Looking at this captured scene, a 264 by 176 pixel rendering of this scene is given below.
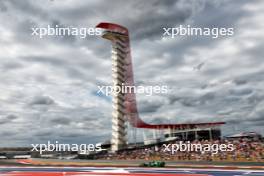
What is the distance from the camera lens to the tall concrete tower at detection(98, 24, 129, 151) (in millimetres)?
85750

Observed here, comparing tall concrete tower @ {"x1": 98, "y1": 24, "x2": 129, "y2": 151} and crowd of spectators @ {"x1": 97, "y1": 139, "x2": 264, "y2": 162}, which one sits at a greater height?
tall concrete tower @ {"x1": 98, "y1": 24, "x2": 129, "y2": 151}

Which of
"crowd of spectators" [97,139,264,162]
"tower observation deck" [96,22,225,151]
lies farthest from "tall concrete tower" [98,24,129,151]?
"crowd of spectators" [97,139,264,162]

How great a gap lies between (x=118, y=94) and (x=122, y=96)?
1.33m

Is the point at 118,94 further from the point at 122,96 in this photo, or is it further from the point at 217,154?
the point at 217,154

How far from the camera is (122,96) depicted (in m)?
88.6

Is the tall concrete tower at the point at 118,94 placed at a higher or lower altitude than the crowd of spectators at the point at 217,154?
higher

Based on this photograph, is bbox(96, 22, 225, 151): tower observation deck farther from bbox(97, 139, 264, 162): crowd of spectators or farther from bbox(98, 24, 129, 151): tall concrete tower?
bbox(97, 139, 264, 162): crowd of spectators

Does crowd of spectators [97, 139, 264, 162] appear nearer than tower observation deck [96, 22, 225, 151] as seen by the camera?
Yes

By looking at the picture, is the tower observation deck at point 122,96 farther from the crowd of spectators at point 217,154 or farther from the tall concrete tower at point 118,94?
the crowd of spectators at point 217,154

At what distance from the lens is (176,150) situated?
6625 centimetres

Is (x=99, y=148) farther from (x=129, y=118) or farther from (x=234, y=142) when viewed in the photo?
(x=234, y=142)

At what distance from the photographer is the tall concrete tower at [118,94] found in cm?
8575

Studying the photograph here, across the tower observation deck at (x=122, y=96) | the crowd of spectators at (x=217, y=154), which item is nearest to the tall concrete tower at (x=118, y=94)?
the tower observation deck at (x=122, y=96)

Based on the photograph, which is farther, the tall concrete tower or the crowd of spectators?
the tall concrete tower
